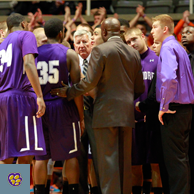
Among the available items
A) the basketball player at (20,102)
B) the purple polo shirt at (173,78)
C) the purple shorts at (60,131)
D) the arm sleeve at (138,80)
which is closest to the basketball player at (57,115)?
the purple shorts at (60,131)

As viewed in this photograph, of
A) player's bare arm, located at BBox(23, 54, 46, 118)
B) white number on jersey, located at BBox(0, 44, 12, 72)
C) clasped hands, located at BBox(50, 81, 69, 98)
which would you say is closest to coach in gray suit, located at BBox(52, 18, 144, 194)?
clasped hands, located at BBox(50, 81, 69, 98)

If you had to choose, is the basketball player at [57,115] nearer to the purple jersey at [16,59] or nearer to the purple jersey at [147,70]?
the purple jersey at [16,59]

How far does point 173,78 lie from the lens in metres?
3.52

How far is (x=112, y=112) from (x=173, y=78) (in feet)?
2.43

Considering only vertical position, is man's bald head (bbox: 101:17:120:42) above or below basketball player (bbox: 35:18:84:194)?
above

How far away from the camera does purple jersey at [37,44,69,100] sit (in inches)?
147

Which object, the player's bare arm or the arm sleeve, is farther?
the arm sleeve

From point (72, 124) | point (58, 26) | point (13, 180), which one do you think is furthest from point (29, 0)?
point (13, 180)

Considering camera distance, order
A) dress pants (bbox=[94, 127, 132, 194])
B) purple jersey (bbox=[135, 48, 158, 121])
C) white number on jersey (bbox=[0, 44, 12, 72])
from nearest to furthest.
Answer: dress pants (bbox=[94, 127, 132, 194]) < white number on jersey (bbox=[0, 44, 12, 72]) < purple jersey (bbox=[135, 48, 158, 121])

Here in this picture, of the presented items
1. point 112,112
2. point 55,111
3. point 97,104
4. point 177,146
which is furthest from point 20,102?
point 177,146

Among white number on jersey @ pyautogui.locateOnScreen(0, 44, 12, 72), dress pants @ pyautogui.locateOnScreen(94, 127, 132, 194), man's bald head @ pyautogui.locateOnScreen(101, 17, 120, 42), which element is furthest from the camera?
man's bald head @ pyautogui.locateOnScreen(101, 17, 120, 42)

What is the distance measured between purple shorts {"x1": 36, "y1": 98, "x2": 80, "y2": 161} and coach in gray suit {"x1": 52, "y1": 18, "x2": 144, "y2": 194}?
384 millimetres

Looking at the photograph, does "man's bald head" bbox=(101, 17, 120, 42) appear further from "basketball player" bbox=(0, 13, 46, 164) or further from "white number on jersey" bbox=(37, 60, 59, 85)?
"basketball player" bbox=(0, 13, 46, 164)

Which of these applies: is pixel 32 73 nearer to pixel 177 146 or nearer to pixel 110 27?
pixel 110 27
